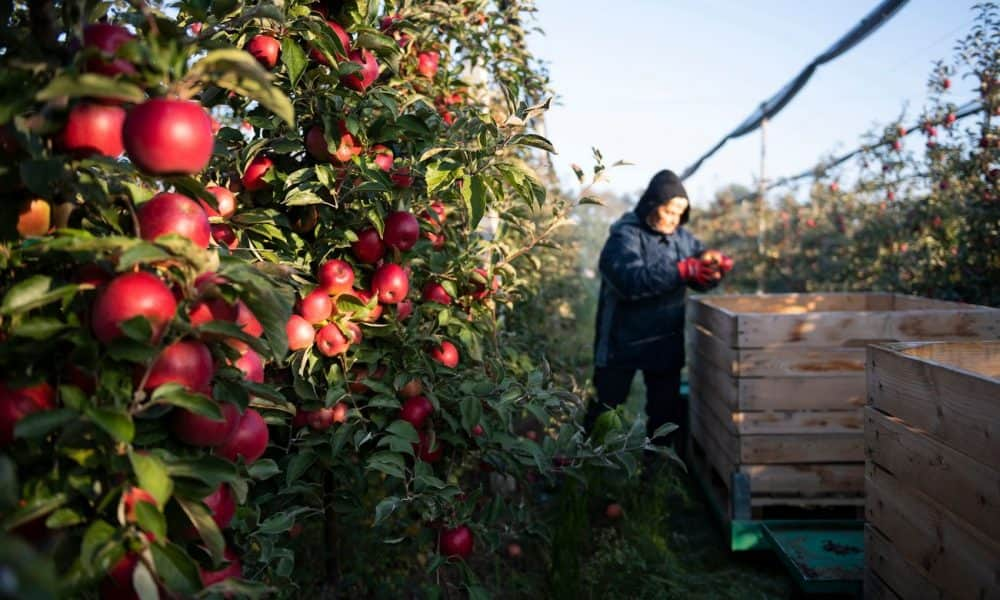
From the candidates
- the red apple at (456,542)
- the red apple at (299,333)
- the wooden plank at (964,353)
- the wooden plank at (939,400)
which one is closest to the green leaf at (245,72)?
the red apple at (299,333)

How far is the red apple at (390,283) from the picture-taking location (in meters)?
1.63

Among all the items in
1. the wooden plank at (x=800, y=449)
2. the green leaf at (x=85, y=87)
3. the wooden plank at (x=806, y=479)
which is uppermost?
the green leaf at (x=85, y=87)

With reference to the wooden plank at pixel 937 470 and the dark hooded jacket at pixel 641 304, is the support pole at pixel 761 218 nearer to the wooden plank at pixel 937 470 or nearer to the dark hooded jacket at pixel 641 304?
the dark hooded jacket at pixel 641 304

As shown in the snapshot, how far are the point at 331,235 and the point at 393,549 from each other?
146 centimetres

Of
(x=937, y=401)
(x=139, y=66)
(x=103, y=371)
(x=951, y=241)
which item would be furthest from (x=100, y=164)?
(x=951, y=241)

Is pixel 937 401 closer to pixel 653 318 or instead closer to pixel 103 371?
pixel 103 371

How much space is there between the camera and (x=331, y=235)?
161cm

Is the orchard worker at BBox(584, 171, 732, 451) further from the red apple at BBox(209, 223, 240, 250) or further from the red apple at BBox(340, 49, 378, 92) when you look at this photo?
the red apple at BBox(209, 223, 240, 250)

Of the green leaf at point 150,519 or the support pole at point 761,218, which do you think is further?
the support pole at point 761,218

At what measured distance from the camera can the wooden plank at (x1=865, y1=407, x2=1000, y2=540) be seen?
144cm

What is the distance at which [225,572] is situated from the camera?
996mm

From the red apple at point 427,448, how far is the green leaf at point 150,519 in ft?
2.88

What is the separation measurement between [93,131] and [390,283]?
841 mm

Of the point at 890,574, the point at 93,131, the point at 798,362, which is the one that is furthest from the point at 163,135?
the point at 798,362
